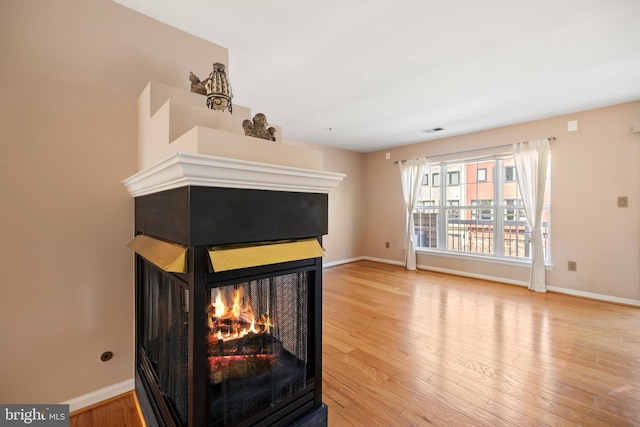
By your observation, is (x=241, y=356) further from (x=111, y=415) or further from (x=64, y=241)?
(x=64, y=241)

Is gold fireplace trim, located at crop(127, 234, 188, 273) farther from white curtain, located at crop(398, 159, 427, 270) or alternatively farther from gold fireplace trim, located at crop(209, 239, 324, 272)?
white curtain, located at crop(398, 159, 427, 270)

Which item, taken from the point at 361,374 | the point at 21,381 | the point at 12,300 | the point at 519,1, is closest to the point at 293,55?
the point at 519,1

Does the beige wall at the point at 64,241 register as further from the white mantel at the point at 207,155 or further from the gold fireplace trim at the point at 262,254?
the gold fireplace trim at the point at 262,254

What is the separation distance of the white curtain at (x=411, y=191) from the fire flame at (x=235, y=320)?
14.6 feet

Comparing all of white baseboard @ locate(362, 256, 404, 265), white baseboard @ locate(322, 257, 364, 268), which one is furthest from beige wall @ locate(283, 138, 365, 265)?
white baseboard @ locate(362, 256, 404, 265)

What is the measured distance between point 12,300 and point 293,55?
2367 mm

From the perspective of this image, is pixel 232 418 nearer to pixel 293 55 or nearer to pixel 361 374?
pixel 361 374

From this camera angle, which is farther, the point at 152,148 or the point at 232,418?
the point at 152,148

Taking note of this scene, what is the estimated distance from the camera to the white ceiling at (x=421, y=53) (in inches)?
66.7

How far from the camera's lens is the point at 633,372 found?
1.87 meters

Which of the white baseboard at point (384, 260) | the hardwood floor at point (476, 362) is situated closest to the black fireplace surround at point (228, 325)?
the hardwood floor at point (476, 362)

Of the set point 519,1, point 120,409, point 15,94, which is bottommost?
point 120,409

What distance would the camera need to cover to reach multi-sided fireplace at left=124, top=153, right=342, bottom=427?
93cm

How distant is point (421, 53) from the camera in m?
2.17
